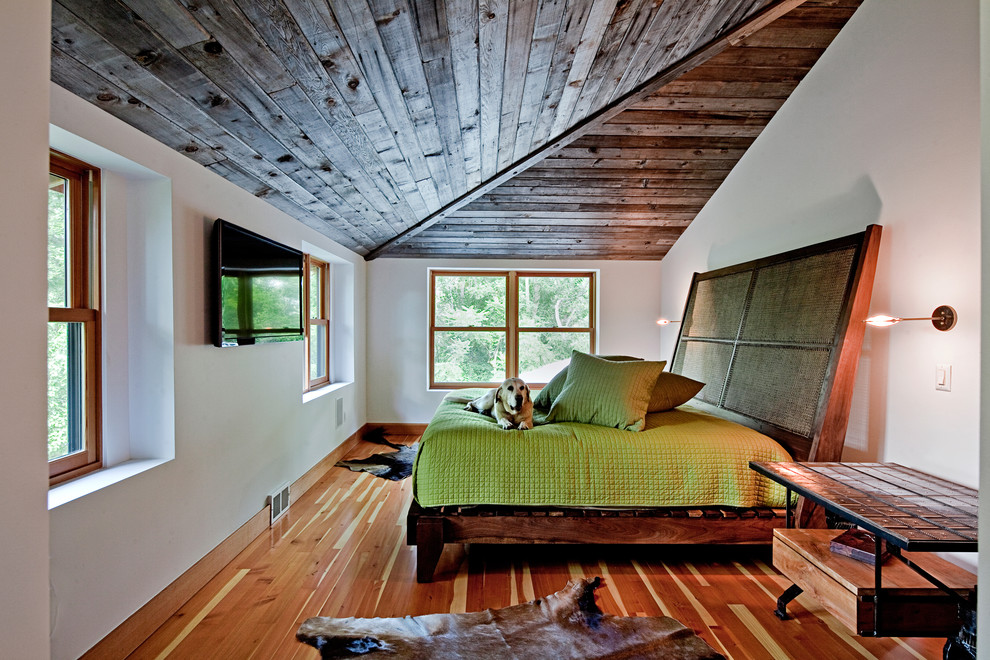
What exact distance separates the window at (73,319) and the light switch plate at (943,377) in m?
3.42

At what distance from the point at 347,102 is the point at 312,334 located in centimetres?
284

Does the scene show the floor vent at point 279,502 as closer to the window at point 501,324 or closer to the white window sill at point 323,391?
the white window sill at point 323,391

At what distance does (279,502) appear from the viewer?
127 inches

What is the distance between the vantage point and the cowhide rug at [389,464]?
4.23 metres

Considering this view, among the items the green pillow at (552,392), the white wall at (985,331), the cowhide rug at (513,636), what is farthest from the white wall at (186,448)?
the green pillow at (552,392)

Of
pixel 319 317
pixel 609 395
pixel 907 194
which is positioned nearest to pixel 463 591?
pixel 609 395

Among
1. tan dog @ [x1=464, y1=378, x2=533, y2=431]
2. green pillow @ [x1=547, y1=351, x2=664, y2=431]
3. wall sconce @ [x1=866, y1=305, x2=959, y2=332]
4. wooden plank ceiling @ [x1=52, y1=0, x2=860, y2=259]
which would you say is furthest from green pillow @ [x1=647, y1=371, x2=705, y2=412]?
wooden plank ceiling @ [x1=52, y1=0, x2=860, y2=259]

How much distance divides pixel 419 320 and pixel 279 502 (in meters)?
2.83

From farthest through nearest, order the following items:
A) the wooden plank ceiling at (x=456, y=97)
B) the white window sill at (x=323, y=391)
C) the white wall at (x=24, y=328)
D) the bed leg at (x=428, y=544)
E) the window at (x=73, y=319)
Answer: the white window sill at (x=323, y=391) → the bed leg at (x=428, y=544) → the window at (x=73, y=319) → the wooden plank ceiling at (x=456, y=97) → the white wall at (x=24, y=328)

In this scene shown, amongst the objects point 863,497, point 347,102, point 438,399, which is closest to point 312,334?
point 438,399

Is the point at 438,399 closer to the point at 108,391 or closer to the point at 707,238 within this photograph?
the point at 707,238

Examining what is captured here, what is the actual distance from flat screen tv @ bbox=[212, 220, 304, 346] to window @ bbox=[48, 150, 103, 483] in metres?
0.53

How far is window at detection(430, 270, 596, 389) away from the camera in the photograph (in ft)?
19.1

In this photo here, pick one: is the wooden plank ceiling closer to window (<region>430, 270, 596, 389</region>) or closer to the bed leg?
window (<region>430, 270, 596, 389</region>)
